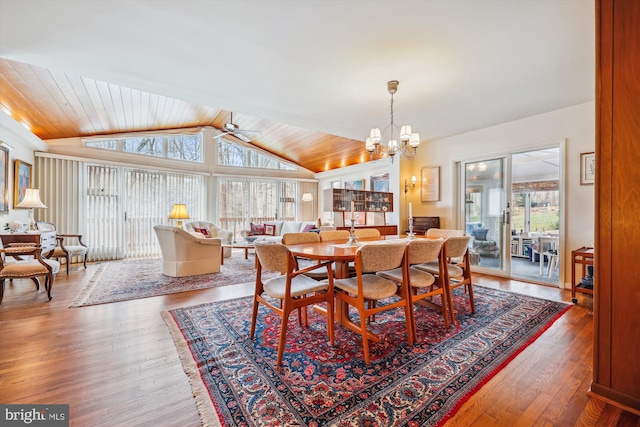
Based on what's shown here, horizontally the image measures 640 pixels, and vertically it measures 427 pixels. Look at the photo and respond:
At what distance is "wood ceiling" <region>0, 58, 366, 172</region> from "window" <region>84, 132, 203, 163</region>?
22 centimetres

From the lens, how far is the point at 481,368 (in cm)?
178

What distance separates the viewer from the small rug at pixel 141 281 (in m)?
3.30

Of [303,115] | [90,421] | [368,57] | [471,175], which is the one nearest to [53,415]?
[90,421]

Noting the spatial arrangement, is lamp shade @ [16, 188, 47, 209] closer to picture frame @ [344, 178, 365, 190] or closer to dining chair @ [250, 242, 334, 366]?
dining chair @ [250, 242, 334, 366]

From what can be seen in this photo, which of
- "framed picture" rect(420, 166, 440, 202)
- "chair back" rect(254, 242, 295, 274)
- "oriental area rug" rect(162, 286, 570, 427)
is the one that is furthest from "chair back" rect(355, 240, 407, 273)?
"framed picture" rect(420, 166, 440, 202)

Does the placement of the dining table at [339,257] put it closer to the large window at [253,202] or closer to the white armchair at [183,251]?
the white armchair at [183,251]

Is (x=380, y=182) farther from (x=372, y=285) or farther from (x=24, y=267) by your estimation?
(x=24, y=267)

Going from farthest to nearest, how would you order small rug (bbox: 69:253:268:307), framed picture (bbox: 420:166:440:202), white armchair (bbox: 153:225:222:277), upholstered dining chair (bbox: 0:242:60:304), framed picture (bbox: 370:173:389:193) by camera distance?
framed picture (bbox: 370:173:389:193), framed picture (bbox: 420:166:440:202), white armchair (bbox: 153:225:222:277), small rug (bbox: 69:253:268:307), upholstered dining chair (bbox: 0:242:60:304)

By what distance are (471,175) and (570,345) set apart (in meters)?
3.36

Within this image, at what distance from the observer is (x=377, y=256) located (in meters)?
1.91

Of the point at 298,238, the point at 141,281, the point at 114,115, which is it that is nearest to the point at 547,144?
the point at 298,238

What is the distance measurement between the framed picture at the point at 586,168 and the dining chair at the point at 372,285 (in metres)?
3.22

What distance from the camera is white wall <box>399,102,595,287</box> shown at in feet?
11.5

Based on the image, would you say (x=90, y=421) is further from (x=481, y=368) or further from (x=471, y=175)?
(x=471, y=175)
